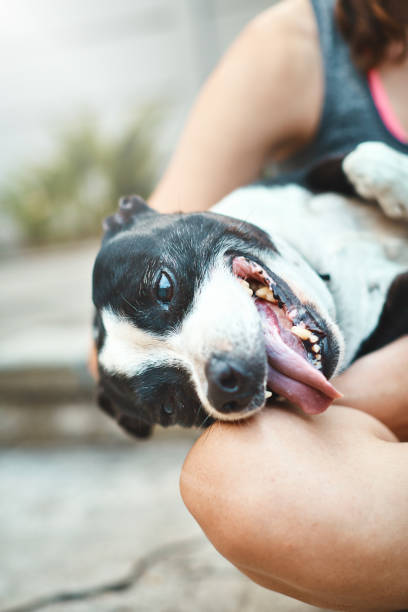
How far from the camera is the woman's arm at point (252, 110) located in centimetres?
184

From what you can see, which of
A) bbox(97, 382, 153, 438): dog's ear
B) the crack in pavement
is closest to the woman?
bbox(97, 382, 153, 438): dog's ear

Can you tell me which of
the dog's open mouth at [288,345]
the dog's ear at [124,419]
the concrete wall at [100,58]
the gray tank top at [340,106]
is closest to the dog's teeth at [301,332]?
the dog's open mouth at [288,345]

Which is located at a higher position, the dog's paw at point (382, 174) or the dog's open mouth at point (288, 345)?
the dog's paw at point (382, 174)

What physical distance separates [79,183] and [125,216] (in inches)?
229

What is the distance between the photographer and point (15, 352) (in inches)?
115

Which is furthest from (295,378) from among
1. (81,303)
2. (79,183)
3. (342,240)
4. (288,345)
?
(79,183)

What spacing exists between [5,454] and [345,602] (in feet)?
6.91

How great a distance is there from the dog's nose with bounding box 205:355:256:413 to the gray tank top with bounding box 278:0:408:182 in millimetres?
855

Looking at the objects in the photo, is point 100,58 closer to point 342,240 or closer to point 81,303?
point 81,303

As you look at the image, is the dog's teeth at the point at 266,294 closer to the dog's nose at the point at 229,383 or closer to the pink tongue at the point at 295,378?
the pink tongue at the point at 295,378

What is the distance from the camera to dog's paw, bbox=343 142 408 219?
4.91 ft

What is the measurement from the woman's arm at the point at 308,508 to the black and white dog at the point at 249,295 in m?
0.08

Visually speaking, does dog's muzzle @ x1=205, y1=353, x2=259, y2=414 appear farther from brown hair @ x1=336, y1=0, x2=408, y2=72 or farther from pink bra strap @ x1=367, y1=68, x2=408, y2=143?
brown hair @ x1=336, y1=0, x2=408, y2=72

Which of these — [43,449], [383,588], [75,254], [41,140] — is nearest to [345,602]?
[383,588]
